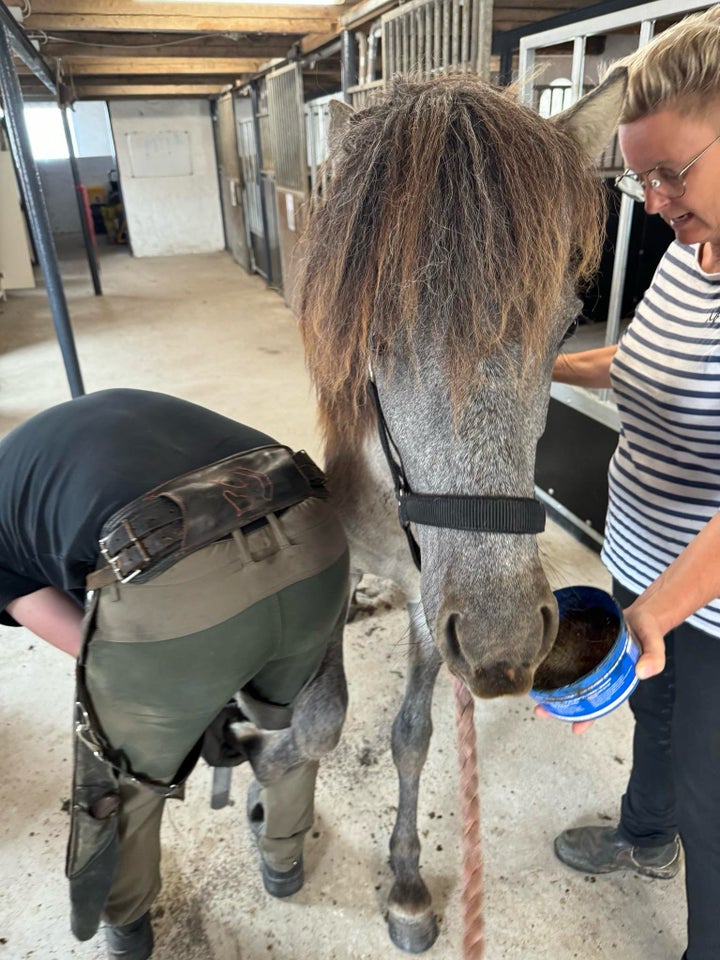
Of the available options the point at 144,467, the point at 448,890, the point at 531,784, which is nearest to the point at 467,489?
the point at 144,467

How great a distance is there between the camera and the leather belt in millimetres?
866

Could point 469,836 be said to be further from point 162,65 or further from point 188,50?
point 162,65

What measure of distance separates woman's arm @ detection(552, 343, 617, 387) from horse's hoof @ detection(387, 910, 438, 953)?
1.29m

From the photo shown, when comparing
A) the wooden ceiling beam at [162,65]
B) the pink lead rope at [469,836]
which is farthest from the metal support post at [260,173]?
the pink lead rope at [469,836]

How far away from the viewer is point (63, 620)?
1109 mm

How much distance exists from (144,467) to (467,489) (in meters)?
0.51

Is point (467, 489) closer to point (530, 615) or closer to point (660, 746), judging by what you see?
point (530, 615)

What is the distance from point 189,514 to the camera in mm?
910

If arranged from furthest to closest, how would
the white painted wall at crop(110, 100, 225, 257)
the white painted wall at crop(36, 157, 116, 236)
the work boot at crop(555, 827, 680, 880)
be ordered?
the white painted wall at crop(36, 157, 116, 236) → the white painted wall at crop(110, 100, 225, 257) → the work boot at crop(555, 827, 680, 880)

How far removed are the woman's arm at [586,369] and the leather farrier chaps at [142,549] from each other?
0.68 meters

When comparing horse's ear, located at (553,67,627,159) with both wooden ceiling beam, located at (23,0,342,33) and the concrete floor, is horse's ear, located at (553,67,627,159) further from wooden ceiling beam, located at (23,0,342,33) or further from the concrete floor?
wooden ceiling beam, located at (23,0,342,33)

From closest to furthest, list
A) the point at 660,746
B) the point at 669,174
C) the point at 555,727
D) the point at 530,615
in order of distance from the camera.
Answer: the point at 530,615
the point at 669,174
the point at 660,746
the point at 555,727

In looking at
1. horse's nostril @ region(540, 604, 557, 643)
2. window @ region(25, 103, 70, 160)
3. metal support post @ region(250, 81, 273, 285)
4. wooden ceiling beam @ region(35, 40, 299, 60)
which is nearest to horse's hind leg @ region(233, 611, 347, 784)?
horse's nostril @ region(540, 604, 557, 643)

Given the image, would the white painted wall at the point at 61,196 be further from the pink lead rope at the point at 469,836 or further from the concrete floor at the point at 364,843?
the pink lead rope at the point at 469,836
